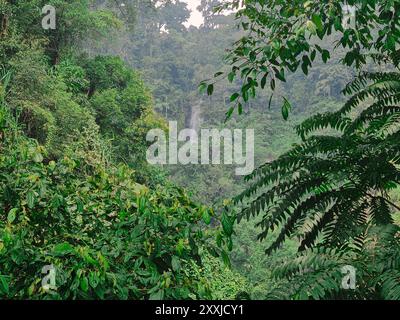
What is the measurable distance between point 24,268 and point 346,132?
229 cm

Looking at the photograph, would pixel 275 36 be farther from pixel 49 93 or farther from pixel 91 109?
pixel 91 109

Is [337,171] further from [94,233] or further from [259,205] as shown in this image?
[94,233]

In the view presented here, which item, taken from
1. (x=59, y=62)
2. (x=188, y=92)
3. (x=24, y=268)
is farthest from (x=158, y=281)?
(x=188, y=92)
